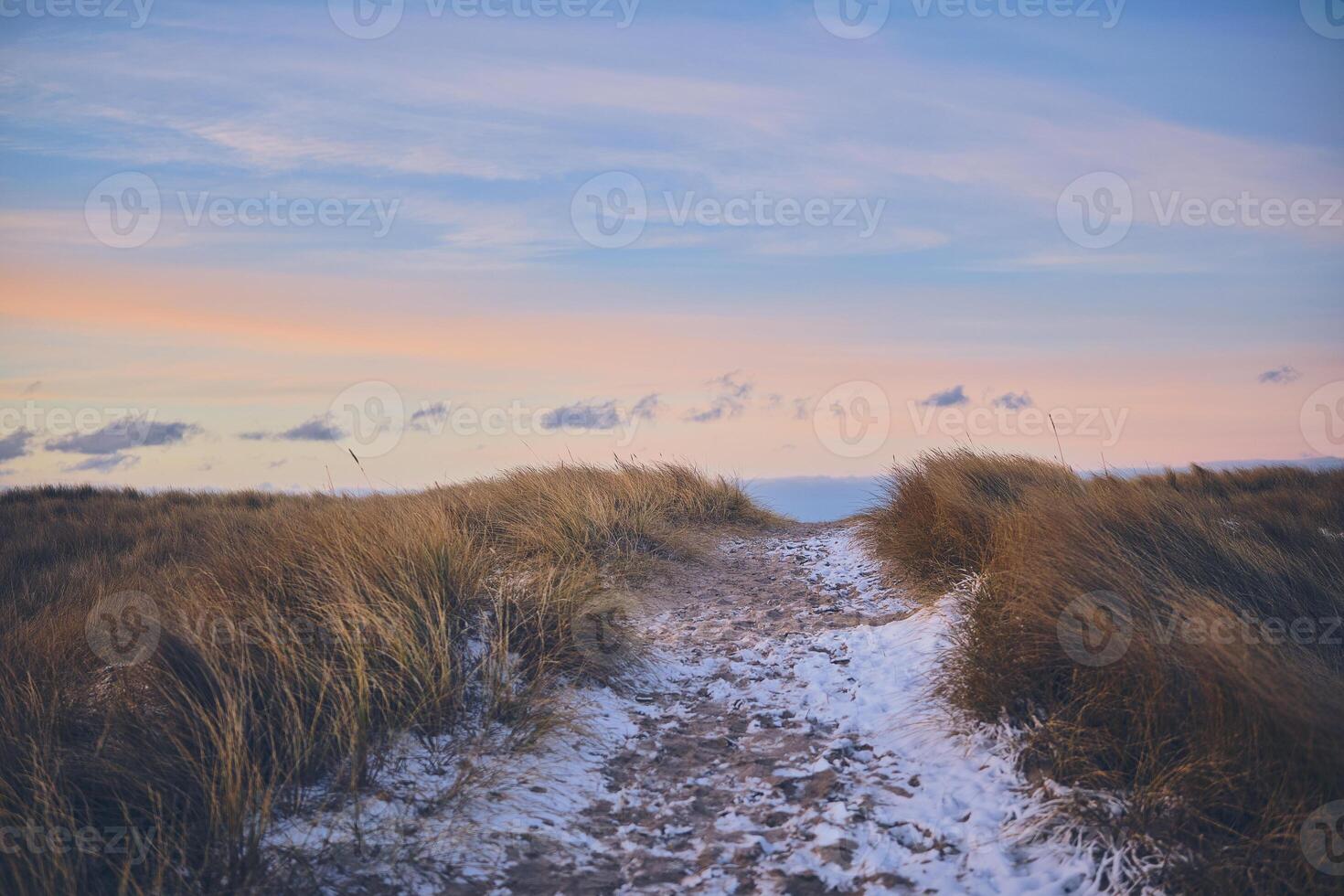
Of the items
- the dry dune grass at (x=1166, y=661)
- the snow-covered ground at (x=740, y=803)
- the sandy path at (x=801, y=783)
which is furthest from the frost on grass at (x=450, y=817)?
the dry dune grass at (x=1166, y=661)

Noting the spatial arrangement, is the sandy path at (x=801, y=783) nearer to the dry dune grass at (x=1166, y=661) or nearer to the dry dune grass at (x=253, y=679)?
the dry dune grass at (x=1166, y=661)

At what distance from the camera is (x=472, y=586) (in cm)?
570

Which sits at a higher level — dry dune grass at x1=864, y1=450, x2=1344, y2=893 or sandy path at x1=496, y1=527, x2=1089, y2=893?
A: dry dune grass at x1=864, y1=450, x2=1344, y2=893

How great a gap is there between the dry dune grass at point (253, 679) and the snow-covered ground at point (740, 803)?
28cm

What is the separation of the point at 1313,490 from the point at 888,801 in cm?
1479

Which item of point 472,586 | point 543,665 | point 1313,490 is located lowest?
point 1313,490

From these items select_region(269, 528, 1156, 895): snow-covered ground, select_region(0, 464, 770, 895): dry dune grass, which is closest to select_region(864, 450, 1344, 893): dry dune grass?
select_region(269, 528, 1156, 895): snow-covered ground

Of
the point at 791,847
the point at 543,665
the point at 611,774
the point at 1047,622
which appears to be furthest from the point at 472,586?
the point at 1047,622

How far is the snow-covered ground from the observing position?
11.4 feet

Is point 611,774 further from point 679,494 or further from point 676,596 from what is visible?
point 679,494

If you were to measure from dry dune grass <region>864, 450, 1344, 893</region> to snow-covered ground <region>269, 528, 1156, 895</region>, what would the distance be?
0.31 m

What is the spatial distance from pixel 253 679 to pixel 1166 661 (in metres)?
4.59

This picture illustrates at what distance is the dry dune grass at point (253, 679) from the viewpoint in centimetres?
327

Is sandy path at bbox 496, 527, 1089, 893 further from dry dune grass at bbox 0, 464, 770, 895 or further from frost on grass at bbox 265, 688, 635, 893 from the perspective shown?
dry dune grass at bbox 0, 464, 770, 895
